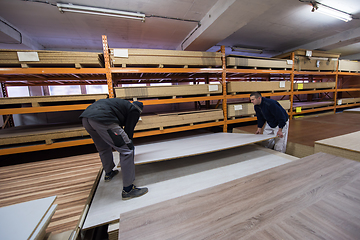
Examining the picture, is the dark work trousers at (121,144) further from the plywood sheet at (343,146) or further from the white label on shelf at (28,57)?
the plywood sheet at (343,146)

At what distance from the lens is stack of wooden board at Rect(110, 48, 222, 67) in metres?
3.17

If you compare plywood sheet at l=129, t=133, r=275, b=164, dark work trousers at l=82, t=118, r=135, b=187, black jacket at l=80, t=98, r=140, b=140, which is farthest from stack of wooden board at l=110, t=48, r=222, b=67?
plywood sheet at l=129, t=133, r=275, b=164

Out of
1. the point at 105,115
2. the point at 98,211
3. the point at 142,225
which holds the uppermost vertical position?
the point at 105,115

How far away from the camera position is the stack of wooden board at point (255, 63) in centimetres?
419

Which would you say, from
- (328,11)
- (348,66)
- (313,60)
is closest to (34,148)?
(328,11)

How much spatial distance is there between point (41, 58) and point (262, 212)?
14.0 feet

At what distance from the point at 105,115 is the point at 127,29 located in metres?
4.23

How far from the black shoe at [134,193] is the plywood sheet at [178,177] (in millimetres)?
56

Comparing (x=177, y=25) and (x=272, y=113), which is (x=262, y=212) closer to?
(x=272, y=113)

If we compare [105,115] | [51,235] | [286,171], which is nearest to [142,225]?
[51,235]

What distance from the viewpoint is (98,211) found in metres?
1.67

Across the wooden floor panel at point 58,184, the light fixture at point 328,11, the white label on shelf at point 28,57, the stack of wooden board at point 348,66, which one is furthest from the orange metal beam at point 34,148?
the stack of wooden board at point 348,66

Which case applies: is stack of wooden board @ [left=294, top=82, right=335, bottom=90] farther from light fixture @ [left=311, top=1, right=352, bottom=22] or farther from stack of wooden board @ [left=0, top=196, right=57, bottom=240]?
stack of wooden board @ [left=0, top=196, right=57, bottom=240]

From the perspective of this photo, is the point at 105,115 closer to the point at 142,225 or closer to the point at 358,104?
the point at 142,225
